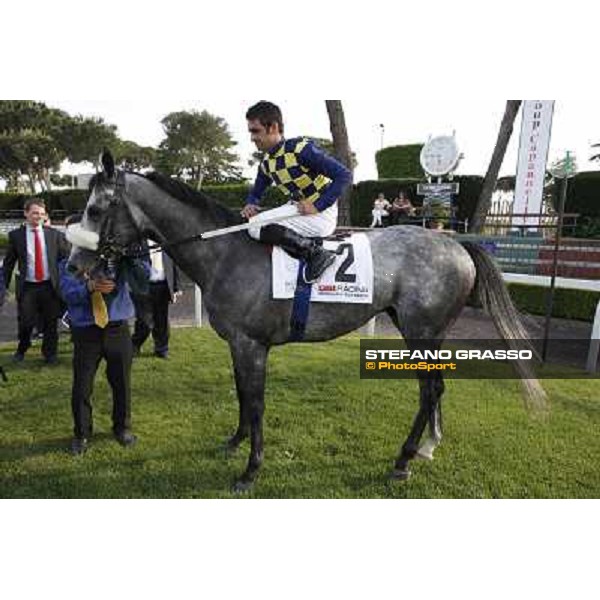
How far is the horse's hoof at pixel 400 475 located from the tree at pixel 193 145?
38878 mm

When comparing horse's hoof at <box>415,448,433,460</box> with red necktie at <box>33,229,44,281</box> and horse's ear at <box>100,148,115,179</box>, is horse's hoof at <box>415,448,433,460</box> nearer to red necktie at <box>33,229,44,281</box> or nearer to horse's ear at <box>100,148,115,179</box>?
horse's ear at <box>100,148,115,179</box>

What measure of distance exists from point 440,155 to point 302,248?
1186 centimetres

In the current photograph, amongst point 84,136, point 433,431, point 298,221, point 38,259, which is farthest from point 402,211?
point 84,136

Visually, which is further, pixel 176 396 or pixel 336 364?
pixel 336 364

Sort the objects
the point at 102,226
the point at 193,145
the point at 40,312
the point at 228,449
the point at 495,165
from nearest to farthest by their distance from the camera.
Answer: the point at 102,226 → the point at 228,449 → the point at 40,312 → the point at 495,165 → the point at 193,145

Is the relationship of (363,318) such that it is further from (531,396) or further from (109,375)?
(109,375)

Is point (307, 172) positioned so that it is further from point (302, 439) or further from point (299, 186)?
point (302, 439)

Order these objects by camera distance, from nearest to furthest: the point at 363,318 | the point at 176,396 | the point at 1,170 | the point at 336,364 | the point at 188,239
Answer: the point at 188,239
the point at 363,318
the point at 176,396
the point at 336,364
the point at 1,170

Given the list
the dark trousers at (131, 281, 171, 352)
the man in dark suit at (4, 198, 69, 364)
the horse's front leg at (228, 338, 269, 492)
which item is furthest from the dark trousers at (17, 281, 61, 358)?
the horse's front leg at (228, 338, 269, 492)

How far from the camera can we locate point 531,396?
337 centimetres

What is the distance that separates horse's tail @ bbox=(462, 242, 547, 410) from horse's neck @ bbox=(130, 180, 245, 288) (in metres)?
1.84

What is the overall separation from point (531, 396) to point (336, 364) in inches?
93.0

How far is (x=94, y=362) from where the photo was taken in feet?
11.3

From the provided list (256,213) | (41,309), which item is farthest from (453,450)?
(41,309)
